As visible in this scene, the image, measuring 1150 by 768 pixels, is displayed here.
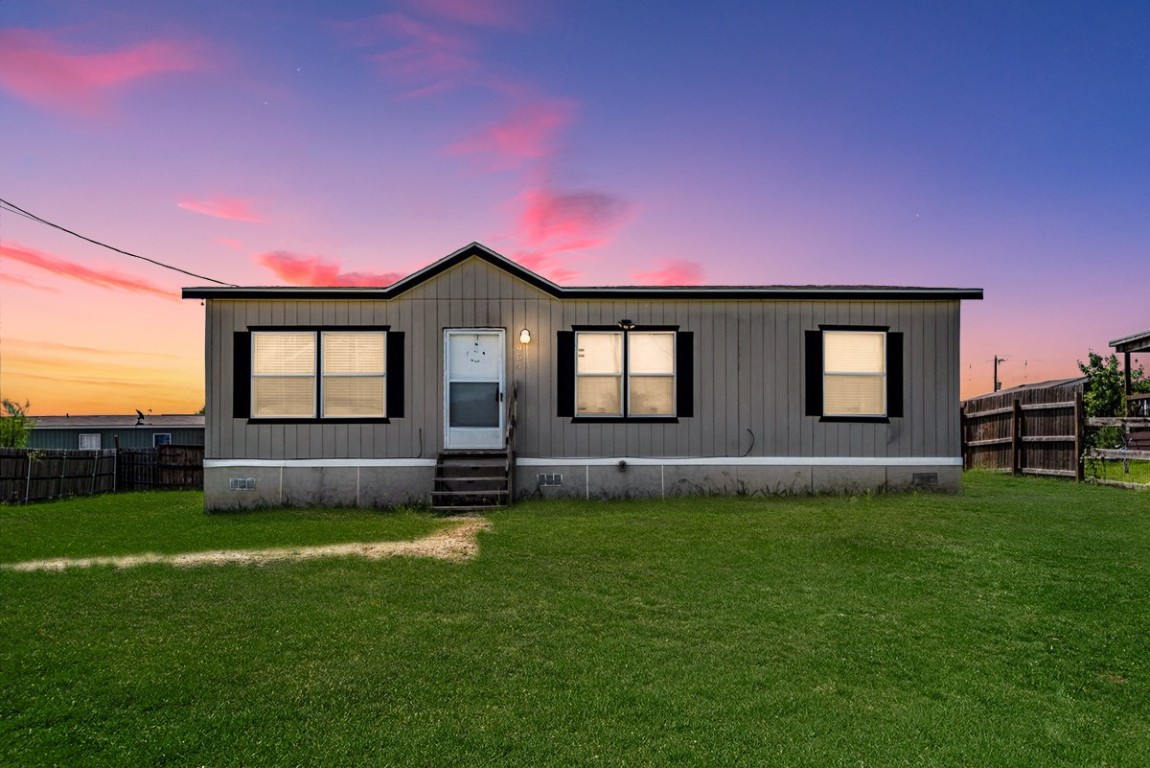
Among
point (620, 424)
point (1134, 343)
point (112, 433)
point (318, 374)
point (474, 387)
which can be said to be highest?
point (1134, 343)

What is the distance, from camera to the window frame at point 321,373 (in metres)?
11.9

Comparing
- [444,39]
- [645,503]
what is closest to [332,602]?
[645,503]

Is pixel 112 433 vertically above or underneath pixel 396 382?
underneath

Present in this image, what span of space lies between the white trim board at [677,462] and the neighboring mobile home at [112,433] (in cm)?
2270

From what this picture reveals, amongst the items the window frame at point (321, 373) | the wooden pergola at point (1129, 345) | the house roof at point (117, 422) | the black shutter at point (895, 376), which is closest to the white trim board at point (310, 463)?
the window frame at point (321, 373)

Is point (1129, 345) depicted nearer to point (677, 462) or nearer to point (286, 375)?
point (677, 462)

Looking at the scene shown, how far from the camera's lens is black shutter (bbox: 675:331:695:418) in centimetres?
1205

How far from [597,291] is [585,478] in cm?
324

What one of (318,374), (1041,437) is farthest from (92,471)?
(1041,437)

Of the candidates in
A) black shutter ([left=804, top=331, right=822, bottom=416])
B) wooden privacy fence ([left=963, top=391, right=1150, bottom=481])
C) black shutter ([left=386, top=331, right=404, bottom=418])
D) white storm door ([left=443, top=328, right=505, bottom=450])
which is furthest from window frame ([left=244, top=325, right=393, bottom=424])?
wooden privacy fence ([left=963, top=391, right=1150, bottom=481])

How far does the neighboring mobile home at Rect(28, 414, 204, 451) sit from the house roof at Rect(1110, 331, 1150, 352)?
34.6 meters

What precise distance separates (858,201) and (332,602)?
12666 mm

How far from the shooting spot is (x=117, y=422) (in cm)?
3244

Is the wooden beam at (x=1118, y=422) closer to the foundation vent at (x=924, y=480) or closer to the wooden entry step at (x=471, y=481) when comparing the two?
the foundation vent at (x=924, y=480)
